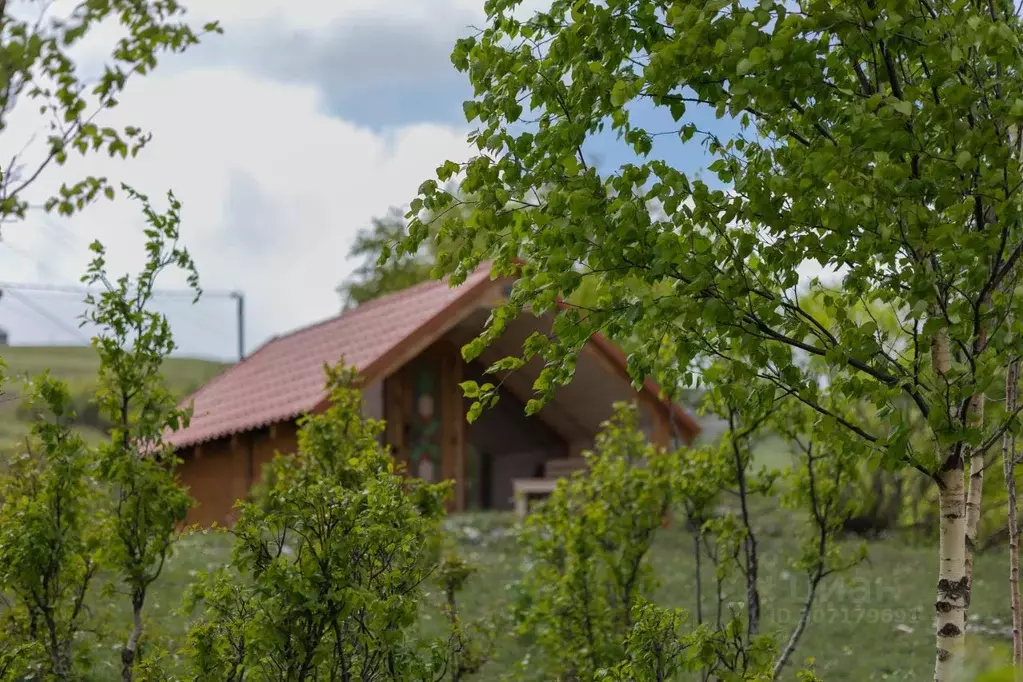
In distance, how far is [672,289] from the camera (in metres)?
4.99

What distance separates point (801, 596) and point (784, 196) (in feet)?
29.8

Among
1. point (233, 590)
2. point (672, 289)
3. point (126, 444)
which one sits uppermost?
point (672, 289)

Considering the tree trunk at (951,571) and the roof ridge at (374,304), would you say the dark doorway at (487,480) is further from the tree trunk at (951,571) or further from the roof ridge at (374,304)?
the tree trunk at (951,571)

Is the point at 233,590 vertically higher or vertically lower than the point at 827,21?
lower

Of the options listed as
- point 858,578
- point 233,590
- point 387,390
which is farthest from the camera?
point 387,390

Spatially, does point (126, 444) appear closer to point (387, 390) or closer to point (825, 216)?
point (825, 216)

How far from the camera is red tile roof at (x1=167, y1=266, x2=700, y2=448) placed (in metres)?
15.3

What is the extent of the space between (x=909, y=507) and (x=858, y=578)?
6255 mm

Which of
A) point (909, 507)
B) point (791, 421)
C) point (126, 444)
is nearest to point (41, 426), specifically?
point (126, 444)

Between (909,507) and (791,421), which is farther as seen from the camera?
(909,507)

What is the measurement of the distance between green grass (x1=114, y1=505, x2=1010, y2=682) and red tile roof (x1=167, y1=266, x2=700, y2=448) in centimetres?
192

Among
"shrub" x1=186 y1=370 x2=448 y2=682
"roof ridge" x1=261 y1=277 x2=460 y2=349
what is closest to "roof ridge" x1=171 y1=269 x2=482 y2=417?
"roof ridge" x1=261 y1=277 x2=460 y2=349

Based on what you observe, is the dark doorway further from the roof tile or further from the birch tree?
the birch tree

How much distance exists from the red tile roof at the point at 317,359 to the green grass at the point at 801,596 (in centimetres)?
192
